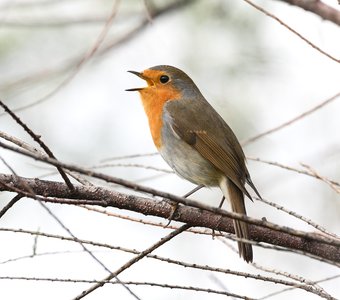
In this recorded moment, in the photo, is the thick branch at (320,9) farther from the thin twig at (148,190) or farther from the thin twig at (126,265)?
the thin twig at (126,265)

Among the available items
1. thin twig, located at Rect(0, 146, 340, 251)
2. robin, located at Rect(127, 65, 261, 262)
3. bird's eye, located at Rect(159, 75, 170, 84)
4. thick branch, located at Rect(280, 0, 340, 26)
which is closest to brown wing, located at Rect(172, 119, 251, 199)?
robin, located at Rect(127, 65, 261, 262)

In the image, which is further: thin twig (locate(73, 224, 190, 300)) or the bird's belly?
the bird's belly

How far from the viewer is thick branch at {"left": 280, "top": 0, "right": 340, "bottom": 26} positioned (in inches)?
75.7

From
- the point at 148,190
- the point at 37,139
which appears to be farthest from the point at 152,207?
the point at 148,190

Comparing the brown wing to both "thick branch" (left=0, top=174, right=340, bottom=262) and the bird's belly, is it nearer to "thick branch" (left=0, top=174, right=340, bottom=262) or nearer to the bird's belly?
Answer: the bird's belly

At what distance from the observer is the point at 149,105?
4.79m

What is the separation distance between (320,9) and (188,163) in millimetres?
2460

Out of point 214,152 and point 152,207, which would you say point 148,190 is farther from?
point 214,152

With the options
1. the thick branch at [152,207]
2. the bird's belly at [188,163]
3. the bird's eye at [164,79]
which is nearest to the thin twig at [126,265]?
the thick branch at [152,207]

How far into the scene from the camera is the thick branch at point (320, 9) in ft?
6.31

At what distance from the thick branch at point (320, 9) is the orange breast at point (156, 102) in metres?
2.55

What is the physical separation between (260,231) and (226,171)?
0.92m

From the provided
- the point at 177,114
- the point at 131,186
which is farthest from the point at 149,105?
the point at 131,186

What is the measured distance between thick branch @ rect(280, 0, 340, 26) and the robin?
6.70 feet
